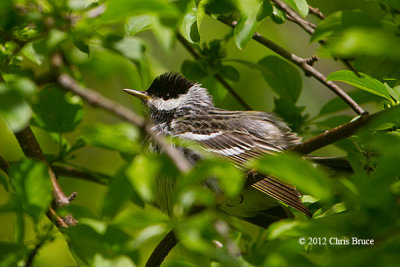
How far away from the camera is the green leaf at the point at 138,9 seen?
1135 mm

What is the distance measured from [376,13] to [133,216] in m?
3.98

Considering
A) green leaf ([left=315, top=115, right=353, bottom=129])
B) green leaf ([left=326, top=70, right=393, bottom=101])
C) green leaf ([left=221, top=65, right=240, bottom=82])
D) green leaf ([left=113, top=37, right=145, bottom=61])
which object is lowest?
green leaf ([left=113, top=37, right=145, bottom=61])

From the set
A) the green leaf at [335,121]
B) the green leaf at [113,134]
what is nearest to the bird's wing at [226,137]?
the green leaf at [335,121]

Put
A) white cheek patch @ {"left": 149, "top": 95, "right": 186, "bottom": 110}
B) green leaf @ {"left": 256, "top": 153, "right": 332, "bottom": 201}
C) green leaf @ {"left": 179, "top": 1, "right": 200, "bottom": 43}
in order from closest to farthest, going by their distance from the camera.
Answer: green leaf @ {"left": 256, "top": 153, "right": 332, "bottom": 201} < green leaf @ {"left": 179, "top": 1, "right": 200, "bottom": 43} < white cheek patch @ {"left": 149, "top": 95, "right": 186, "bottom": 110}

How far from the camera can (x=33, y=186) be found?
1424 mm

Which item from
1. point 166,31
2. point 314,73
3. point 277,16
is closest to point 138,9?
point 166,31

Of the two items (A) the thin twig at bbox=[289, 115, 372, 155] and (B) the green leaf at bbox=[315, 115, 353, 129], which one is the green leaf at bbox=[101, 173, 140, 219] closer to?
(A) the thin twig at bbox=[289, 115, 372, 155]

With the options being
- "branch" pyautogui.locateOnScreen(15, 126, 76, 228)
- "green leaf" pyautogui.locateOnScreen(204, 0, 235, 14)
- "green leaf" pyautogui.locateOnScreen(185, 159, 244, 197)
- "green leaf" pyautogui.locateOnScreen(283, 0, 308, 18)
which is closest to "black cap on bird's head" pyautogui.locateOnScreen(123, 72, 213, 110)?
"branch" pyautogui.locateOnScreen(15, 126, 76, 228)

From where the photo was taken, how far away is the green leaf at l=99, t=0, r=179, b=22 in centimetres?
113

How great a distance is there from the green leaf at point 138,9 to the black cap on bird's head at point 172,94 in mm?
2238

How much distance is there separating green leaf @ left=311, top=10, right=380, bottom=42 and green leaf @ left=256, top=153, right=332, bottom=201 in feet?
1.91

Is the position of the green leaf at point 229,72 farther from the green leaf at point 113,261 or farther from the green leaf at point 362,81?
the green leaf at point 113,261

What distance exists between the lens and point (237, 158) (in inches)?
117

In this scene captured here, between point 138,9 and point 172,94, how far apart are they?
250cm
